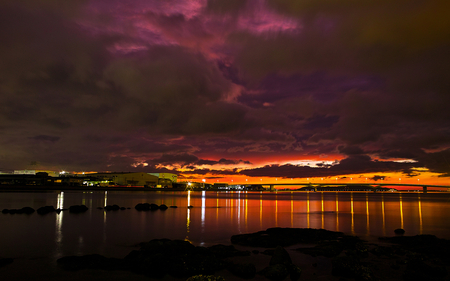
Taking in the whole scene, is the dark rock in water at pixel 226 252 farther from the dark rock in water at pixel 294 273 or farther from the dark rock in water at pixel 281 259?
the dark rock in water at pixel 294 273

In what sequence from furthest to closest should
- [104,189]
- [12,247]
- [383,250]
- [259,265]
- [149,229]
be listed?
[104,189] → [149,229] → [12,247] → [383,250] → [259,265]

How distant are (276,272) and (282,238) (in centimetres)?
1173

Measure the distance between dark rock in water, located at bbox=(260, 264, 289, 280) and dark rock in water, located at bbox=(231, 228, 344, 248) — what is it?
787 centimetres

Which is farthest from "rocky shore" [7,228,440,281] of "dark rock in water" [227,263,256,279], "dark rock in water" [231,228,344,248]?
"dark rock in water" [231,228,344,248]

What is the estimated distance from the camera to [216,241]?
2905 centimetres

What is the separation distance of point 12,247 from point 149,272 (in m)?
16.3

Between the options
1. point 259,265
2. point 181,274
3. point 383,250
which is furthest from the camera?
point 383,250

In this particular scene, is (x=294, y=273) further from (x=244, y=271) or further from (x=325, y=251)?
(x=325, y=251)

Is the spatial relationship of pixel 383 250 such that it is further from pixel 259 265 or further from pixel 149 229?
pixel 149 229

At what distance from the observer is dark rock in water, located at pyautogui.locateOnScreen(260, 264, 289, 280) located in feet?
55.6

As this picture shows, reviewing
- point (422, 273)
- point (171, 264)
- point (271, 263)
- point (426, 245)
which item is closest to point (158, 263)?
point (171, 264)

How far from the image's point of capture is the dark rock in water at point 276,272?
55.6 feet

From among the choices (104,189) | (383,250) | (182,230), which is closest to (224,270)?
(383,250)

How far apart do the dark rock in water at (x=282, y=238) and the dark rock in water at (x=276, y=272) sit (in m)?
7.87
